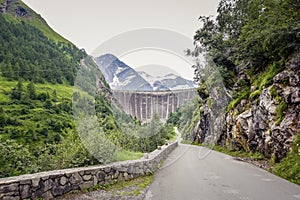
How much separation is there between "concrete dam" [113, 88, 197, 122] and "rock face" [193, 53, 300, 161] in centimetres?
2098

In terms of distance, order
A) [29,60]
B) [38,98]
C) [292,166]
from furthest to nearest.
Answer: [29,60] < [38,98] < [292,166]

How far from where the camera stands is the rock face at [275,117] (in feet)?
→ 30.1

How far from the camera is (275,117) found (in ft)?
34.3

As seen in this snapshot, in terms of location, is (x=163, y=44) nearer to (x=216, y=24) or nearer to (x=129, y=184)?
(x=216, y=24)

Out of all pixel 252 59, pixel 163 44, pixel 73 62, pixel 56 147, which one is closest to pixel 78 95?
pixel 163 44

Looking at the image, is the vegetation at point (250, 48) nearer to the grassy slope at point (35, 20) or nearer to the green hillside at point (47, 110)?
the green hillside at point (47, 110)

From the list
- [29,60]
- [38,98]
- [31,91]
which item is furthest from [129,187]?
[29,60]

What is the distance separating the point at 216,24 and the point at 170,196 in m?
21.5

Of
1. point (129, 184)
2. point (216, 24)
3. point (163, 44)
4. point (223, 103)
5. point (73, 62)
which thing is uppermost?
point (73, 62)

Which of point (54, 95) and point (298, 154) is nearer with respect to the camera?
point (298, 154)

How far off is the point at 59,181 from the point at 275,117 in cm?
906

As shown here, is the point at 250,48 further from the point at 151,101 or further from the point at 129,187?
the point at 151,101

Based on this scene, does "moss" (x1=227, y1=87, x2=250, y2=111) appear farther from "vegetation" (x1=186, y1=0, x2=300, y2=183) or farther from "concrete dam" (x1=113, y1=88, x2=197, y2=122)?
"concrete dam" (x1=113, y1=88, x2=197, y2=122)

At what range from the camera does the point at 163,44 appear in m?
Answer: 18.6
